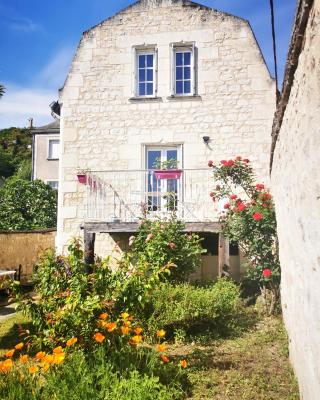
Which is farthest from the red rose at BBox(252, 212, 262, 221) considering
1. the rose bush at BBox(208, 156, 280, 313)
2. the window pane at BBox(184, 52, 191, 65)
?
the window pane at BBox(184, 52, 191, 65)

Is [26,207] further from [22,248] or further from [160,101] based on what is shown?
[160,101]

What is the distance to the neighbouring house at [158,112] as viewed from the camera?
902 cm

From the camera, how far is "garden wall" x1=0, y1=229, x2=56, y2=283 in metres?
10.5

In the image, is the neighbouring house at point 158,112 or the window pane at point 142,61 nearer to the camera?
the neighbouring house at point 158,112

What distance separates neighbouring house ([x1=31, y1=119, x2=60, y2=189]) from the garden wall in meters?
10.2

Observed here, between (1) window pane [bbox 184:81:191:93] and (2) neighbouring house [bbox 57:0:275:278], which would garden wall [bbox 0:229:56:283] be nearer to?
(2) neighbouring house [bbox 57:0:275:278]

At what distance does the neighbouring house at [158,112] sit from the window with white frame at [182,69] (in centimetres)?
3

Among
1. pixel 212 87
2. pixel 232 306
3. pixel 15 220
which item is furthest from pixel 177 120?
pixel 15 220

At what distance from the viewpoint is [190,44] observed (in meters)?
9.41

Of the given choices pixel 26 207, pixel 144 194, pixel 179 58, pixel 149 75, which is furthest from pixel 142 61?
pixel 26 207

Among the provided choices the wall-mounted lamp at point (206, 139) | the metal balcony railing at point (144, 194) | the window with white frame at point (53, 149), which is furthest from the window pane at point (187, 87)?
the window with white frame at point (53, 149)

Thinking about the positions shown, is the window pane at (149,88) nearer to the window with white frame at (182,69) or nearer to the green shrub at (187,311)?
the window with white frame at (182,69)

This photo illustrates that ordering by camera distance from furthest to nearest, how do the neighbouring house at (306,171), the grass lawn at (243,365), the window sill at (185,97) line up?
the window sill at (185,97) < the grass lawn at (243,365) < the neighbouring house at (306,171)

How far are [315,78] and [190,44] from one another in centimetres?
809
